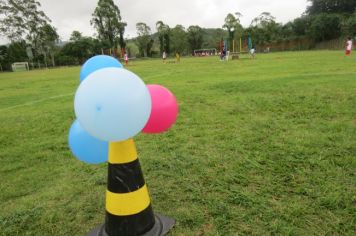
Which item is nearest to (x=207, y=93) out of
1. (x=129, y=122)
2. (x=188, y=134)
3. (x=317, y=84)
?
(x=317, y=84)

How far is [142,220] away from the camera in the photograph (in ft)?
7.14

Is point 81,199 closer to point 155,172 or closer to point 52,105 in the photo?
point 155,172

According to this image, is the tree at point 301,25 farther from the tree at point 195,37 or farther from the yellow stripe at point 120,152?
the yellow stripe at point 120,152

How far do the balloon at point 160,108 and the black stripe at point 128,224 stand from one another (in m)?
0.67

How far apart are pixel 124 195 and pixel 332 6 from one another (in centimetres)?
7780

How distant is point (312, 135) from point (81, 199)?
3.12 m

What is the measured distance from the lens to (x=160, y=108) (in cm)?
222

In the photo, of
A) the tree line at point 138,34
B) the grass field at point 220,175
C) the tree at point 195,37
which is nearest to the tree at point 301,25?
the tree line at point 138,34

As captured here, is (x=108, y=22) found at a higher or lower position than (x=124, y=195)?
higher

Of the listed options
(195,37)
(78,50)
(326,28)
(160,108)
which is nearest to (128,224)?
(160,108)

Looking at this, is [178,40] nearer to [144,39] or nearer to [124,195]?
[144,39]

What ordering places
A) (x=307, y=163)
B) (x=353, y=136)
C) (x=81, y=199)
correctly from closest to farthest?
(x=81, y=199) < (x=307, y=163) < (x=353, y=136)

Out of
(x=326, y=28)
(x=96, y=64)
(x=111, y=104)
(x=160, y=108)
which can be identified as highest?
(x=326, y=28)

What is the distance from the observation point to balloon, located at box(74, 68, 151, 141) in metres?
1.62
